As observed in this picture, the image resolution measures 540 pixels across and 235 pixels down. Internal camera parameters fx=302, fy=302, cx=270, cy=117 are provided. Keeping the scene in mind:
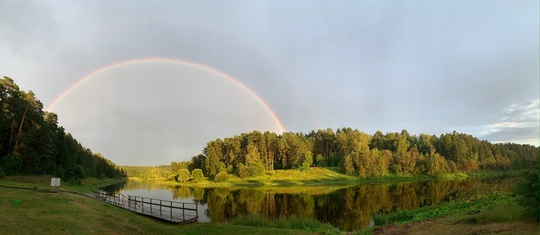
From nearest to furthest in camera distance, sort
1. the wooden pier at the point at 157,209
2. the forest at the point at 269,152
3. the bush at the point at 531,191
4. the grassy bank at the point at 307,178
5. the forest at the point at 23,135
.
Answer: the bush at the point at 531,191 → the wooden pier at the point at 157,209 → the forest at the point at 23,135 → the forest at the point at 269,152 → the grassy bank at the point at 307,178

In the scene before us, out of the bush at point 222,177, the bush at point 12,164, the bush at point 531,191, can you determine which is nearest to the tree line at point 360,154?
the bush at point 222,177

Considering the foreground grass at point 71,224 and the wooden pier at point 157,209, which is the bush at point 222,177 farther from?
Result: the foreground grass at point 71,224

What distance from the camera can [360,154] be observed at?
11662 cm

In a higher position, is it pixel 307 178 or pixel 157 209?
pixel 307 178

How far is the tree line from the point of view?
11681 cm

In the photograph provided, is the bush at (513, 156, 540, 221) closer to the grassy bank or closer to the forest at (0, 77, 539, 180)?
the forest at (0, 77, 539, 180)

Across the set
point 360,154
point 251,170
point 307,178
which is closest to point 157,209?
point 307,178

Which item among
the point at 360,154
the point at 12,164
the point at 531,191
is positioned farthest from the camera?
the point at 360,154

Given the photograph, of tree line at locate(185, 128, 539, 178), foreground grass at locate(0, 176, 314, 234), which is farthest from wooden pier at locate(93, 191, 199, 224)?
tree line at locate(185, 128, 539, 178)

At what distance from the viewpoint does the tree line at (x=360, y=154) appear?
383 feet

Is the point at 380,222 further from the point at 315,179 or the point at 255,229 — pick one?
the point at 315,179

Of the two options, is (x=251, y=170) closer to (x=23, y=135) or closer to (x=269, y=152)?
(x=269, y=152)

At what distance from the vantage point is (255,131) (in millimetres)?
151875

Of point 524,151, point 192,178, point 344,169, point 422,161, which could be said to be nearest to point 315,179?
point 344,169
